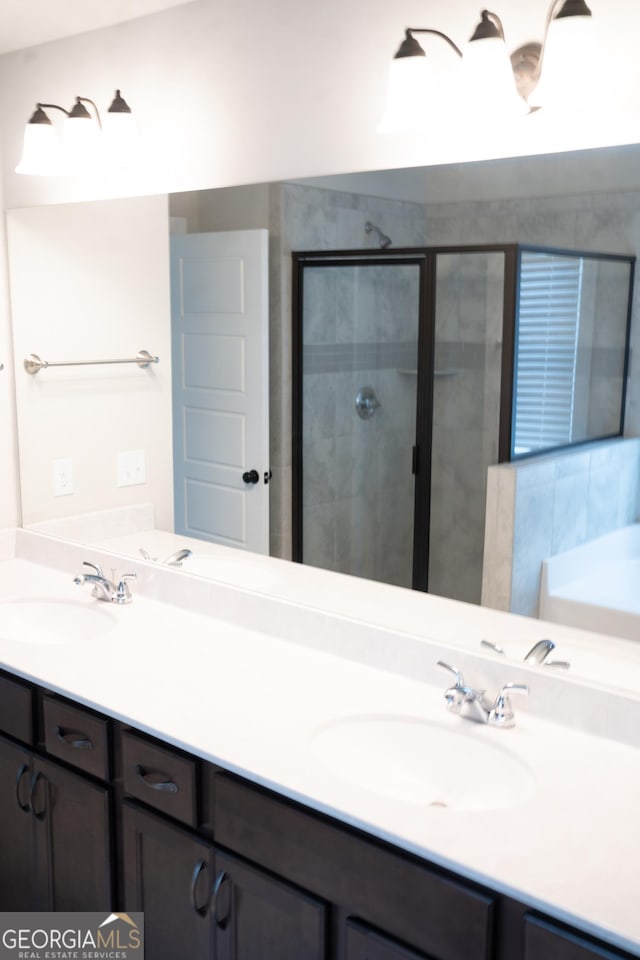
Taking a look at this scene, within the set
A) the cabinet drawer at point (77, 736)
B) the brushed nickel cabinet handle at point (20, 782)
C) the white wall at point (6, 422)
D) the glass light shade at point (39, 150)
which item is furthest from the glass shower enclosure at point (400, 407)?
the white wall at point (6, 422)

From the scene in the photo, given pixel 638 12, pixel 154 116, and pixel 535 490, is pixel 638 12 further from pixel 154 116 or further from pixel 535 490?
pixel 154 116

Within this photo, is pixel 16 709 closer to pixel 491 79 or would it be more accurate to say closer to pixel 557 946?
pixel 557 946

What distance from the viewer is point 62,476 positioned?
2.95 meters

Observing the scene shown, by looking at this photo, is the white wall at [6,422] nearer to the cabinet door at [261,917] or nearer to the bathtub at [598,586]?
the cabinet door at [261,917]

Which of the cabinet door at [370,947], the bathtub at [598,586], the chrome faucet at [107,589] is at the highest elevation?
the bathtub at [598,586]

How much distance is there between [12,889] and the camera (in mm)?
2312

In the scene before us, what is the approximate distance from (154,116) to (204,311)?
554mm

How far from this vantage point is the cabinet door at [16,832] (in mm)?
2213

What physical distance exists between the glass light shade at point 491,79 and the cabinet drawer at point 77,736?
4.78ft

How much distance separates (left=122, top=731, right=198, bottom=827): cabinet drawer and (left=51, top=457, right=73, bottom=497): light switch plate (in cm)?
122

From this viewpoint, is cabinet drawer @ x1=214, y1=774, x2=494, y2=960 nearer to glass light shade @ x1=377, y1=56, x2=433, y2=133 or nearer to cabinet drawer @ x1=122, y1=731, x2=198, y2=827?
cabinet drawer @ x1=122, y1=731, x2=198, y2=827

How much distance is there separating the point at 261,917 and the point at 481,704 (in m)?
0.56

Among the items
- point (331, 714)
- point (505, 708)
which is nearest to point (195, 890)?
point (331, 714)

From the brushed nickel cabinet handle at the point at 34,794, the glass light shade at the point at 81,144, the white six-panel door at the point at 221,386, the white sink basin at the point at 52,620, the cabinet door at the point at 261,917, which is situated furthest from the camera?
the glass light shade at the point at 81,144
